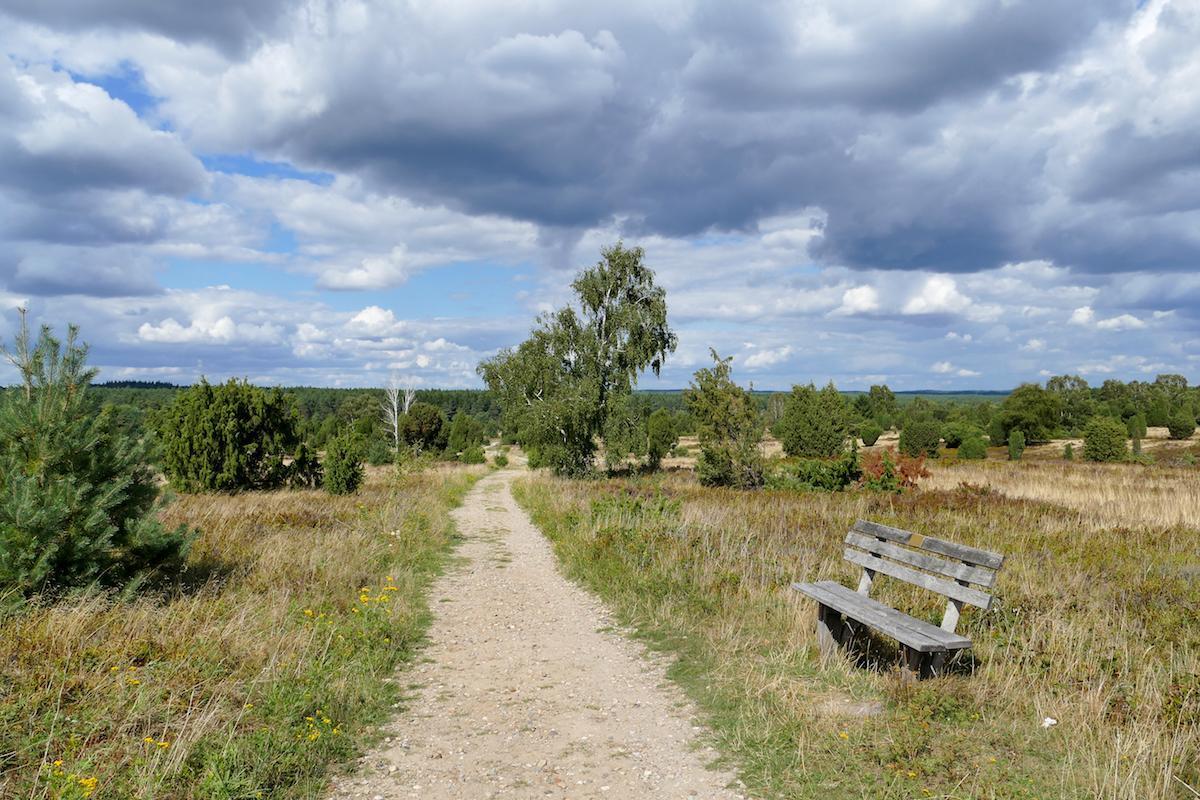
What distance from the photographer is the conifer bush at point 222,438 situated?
1709 cm

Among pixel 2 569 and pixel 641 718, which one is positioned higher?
pixel 2 569

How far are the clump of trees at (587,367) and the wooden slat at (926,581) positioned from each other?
71.7 feet

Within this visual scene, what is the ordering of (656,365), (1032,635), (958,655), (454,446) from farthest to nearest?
1. (454,446)
2. (656,365)
3. (1032,635)
4. (958,655)

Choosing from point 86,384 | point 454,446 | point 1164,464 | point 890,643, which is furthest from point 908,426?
point 86,384

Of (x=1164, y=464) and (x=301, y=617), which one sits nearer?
(x=301, y=617)

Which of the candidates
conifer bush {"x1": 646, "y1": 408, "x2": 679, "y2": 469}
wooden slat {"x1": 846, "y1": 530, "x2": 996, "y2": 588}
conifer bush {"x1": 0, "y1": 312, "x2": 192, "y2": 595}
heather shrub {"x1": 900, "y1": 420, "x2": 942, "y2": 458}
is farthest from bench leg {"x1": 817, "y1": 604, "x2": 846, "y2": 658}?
heather shrub {"x1": 900, "y1": 420, "x2": 942, "y2": 458}

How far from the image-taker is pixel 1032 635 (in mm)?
6102

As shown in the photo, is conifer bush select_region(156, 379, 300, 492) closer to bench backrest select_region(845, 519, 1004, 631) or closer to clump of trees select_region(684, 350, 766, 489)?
clump of trees select_region(684, 350, 766, 489)

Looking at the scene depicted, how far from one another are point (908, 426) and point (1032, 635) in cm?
3759

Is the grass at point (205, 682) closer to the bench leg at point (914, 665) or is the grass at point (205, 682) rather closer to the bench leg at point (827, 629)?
the bench leg at point (827, 629)

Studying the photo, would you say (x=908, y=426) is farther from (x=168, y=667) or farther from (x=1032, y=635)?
(x=168, y=667)

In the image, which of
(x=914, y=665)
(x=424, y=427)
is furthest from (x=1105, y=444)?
(x=424, y=427)

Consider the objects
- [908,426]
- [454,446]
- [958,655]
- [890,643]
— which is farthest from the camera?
[454,446]

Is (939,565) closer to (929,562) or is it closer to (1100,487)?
(929,562)
